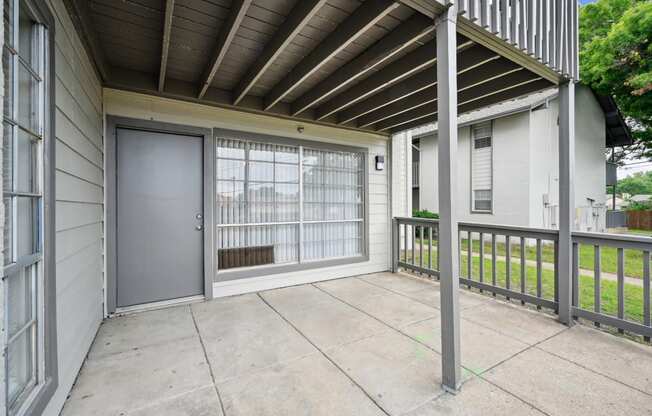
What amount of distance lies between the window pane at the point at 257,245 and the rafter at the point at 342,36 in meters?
1.90

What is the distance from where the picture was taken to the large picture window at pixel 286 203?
3.91 m

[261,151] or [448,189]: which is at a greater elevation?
[261,151]

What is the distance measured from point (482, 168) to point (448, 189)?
300 inches

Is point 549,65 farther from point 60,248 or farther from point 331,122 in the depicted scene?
point 60,248

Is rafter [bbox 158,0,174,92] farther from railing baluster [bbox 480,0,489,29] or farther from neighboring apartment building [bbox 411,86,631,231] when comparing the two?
neighboring apartment building [bbox 411,86,631,231]

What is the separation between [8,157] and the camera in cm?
123

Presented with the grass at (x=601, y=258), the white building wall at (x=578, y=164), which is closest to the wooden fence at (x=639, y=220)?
the white building wall at (x=578, y=164)

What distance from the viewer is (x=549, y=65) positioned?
274 cm

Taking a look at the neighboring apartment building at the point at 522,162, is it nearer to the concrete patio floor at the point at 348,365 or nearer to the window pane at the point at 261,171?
the concrete patio floor at the point at 348,365

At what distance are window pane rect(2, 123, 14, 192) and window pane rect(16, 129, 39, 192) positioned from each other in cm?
9

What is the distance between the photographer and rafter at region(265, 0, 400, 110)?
2.07 m

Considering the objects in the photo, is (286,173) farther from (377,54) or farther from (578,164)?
(578,164)

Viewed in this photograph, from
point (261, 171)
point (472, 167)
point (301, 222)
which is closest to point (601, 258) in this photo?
point (472, 167)

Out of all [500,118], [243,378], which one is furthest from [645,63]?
[243,378]
